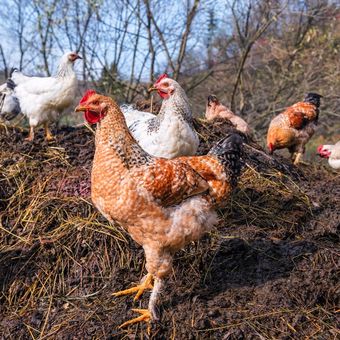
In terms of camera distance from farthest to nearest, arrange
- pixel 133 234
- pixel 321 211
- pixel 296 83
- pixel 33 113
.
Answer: pixel 296 83, pixel 33 113, pixel 321 211, pixel 133 234

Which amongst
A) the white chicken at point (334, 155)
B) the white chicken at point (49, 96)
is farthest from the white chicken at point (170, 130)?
the white chicken at point (334, 155)

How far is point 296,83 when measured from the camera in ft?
32.5

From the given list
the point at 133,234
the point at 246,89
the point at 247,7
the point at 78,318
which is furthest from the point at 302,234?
the point at 246,89

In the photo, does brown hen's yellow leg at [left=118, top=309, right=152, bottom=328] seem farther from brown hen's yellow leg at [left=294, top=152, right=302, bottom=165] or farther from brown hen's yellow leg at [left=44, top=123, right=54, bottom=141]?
brown hen's yellow leg at [left=294, top=152, right=302, bottom=165]

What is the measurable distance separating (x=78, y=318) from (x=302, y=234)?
205 centimetres

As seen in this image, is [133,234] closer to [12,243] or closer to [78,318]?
[78,318]

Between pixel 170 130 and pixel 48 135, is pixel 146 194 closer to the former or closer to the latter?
pixel 170 130

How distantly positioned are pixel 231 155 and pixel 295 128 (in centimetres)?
411

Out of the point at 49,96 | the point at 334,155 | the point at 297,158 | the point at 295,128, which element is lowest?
the point at 297,158

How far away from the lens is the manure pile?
8.64 ft

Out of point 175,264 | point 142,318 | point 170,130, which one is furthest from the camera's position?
point 170,130

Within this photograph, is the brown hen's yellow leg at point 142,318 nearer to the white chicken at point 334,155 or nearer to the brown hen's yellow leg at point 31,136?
the brown hen's yellow leg at point 31,136

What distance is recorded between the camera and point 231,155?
2930 mm

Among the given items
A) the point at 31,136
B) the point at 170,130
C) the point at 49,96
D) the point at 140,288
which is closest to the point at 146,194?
the point at 140,288
